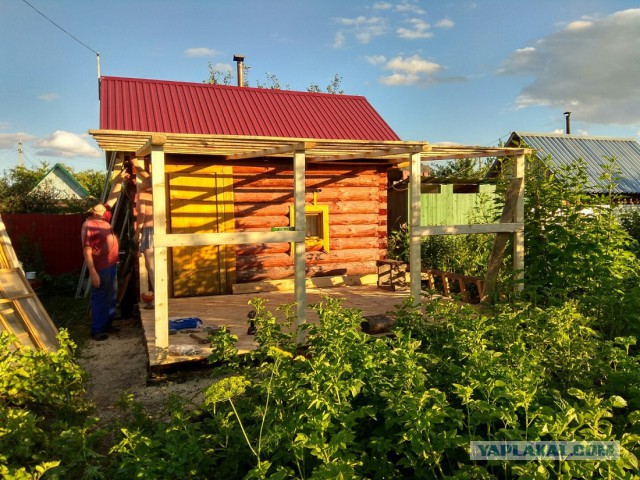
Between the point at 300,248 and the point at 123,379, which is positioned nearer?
the point at 123,379

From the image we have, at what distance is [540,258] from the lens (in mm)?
7062

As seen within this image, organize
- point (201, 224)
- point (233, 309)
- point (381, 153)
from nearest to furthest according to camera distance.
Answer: point (381, 153) → point (233, 309) → point (201, 224)

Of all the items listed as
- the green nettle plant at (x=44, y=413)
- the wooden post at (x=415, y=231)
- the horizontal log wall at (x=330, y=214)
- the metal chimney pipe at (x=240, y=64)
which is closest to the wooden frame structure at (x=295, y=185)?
the wooden post at (x=415, y=231)

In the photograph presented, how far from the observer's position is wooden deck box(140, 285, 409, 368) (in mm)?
5857

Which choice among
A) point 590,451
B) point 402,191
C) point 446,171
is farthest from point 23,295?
point 446,171

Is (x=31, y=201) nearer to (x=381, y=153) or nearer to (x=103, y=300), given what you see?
(x=103, y=300)

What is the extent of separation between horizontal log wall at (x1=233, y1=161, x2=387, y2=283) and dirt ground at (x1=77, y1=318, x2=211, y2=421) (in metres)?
3.31

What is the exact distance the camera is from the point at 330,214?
1096cm

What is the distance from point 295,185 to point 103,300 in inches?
151

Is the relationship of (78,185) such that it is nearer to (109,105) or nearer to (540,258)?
(109,105)

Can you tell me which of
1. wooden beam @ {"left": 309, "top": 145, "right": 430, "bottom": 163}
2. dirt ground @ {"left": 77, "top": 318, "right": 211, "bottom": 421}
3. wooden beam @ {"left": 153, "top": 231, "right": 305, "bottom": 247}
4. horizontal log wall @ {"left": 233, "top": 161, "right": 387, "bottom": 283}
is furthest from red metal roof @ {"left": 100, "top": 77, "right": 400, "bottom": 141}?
wooden beam @ {"left": 153, "top": 231, "right": 305, "bottom": 247}

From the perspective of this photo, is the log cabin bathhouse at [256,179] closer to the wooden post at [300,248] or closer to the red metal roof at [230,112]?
the red metal roof at [230,112]

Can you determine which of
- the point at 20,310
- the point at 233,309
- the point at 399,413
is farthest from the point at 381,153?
the point at 399,413

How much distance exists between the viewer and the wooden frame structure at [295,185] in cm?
560
